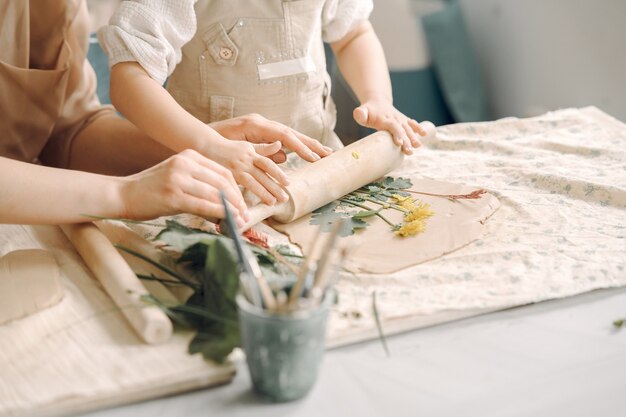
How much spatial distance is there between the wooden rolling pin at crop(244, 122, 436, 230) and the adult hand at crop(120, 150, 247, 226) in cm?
5

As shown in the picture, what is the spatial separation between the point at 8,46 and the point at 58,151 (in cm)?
20

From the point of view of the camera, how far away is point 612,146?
120cm

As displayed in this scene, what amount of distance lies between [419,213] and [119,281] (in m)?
0.39

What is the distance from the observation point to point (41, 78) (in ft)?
3.73

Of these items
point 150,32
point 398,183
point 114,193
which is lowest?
point 398,183

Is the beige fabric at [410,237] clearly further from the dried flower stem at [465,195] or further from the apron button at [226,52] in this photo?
the apron button at [226,52]

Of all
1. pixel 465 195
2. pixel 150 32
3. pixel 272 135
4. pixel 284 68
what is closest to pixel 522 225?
pixel 465 195

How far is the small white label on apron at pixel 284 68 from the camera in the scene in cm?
115

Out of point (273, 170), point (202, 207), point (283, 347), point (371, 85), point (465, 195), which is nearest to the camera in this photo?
point (283, 347)

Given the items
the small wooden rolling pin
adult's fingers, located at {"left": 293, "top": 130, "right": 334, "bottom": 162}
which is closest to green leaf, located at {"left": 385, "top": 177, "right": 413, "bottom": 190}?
adult's fingers, located at {"left": 293, "top": 130, "right": 334, "bottom": 162}

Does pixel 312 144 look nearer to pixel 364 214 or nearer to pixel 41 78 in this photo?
pixel 364 214

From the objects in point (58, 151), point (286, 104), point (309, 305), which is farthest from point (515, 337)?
point (58, 151)

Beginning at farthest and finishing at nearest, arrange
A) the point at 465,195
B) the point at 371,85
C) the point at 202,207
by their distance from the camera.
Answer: the point at 371,85 < the point at 465,195 < the point at 202,207

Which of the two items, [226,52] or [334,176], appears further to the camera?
[226,52]
